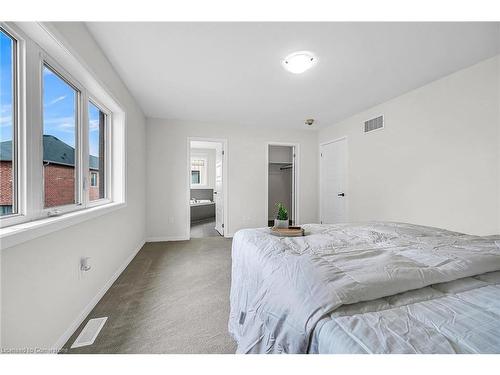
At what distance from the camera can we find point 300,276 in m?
0.87

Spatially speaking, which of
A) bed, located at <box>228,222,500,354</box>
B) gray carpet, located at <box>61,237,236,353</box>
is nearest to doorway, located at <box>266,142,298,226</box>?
gray carpet, located at <box>61,237,236,353</box>

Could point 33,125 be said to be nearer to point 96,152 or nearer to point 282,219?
point 96,152

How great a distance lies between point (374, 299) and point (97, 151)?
2.81m

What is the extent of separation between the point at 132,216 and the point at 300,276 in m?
2.98

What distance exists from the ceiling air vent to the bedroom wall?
8 cm

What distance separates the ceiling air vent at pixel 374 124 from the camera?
11.0 feet

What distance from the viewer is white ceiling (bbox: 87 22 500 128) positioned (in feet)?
5.80

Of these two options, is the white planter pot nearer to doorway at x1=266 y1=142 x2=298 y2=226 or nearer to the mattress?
the mattress

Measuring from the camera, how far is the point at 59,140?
1.63 metres

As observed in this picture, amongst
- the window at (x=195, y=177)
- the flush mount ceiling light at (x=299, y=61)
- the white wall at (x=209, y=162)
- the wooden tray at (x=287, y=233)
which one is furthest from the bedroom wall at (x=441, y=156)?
the window at (x=195, y=177)

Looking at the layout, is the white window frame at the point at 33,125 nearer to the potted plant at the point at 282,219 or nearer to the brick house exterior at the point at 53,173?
the brick house exterior at the point at 53,173

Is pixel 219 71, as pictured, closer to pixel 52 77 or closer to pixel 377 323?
pixel 52 77
